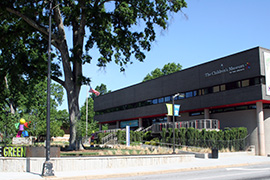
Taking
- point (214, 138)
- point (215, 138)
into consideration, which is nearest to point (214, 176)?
point (214, 138)

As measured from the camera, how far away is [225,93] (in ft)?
118

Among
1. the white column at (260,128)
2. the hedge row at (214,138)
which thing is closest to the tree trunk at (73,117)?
the hedge row at (214,138)

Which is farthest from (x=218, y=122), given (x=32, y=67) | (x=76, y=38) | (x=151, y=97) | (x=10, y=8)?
(x=10, y=8)

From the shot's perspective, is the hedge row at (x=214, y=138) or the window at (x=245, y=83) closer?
the hedge row at (x=214, y=138)

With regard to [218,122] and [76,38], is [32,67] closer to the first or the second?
[76,38]

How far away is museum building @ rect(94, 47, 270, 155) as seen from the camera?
32781 mm

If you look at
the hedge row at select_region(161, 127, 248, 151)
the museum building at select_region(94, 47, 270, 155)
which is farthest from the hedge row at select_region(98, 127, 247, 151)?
the museum building at select_region(94, 47, 270, 155)

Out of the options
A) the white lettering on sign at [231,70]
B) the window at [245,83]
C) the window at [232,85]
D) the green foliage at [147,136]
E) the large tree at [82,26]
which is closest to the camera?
the large tree at [82,26]

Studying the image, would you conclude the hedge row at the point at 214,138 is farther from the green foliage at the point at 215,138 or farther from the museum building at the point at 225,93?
the museum building at the point at 225,93

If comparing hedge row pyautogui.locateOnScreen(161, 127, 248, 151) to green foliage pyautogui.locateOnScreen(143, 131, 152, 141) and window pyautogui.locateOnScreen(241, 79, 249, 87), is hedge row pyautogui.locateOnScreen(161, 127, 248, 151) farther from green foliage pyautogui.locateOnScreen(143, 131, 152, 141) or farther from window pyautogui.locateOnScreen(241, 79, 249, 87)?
green foliage pyautogui.locateOnScreen(143, 131, 152, 141)

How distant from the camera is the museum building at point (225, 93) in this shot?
108ft

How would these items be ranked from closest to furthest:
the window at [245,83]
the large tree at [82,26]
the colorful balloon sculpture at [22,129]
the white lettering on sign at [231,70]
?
the large tree at [82,26], the window at [245,83], the white lettering on sign at [231,70], the colorful balloon sculpture at [22,129]

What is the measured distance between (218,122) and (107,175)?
22789 millimetres

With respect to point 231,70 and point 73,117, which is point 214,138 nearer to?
point 231,70
